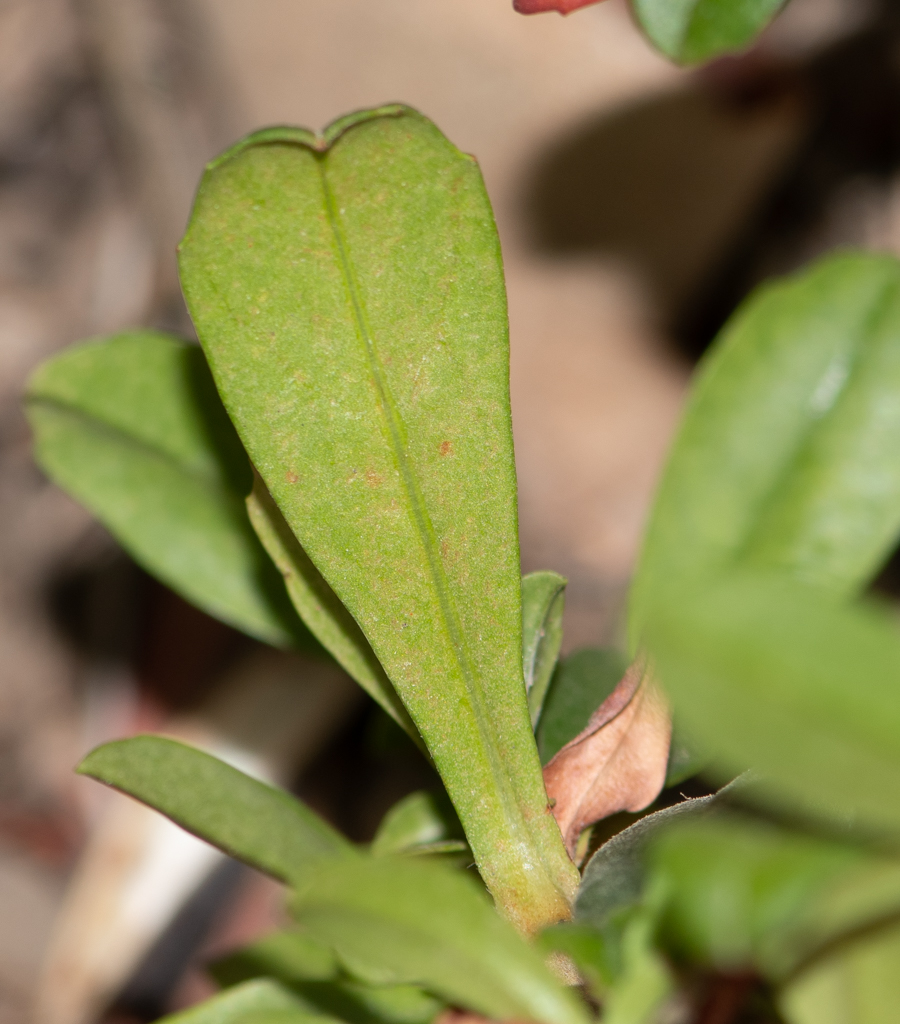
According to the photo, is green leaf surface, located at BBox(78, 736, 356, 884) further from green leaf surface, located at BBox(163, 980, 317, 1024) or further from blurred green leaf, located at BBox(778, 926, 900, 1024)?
blurred green leaf, located at BBox(778, 926, 900, 1024)

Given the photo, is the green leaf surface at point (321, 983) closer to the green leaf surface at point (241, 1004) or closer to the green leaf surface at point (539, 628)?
the green leaf surface at point (241, 1004)

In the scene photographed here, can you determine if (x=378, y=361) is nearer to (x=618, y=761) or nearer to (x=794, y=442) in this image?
(x=618, y=761)

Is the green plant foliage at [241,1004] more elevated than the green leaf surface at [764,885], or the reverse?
the green leaf surface at [764,885]

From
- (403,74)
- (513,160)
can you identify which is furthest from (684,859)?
(403,74)

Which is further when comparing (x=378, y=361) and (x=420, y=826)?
(x=420, y=826)

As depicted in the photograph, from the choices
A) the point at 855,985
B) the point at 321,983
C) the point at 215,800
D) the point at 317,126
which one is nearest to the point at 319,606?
the point at 215,800

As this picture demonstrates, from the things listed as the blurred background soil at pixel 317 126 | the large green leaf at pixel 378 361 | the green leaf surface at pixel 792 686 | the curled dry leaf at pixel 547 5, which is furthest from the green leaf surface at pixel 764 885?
the blurred background soil at pixel 317 126
